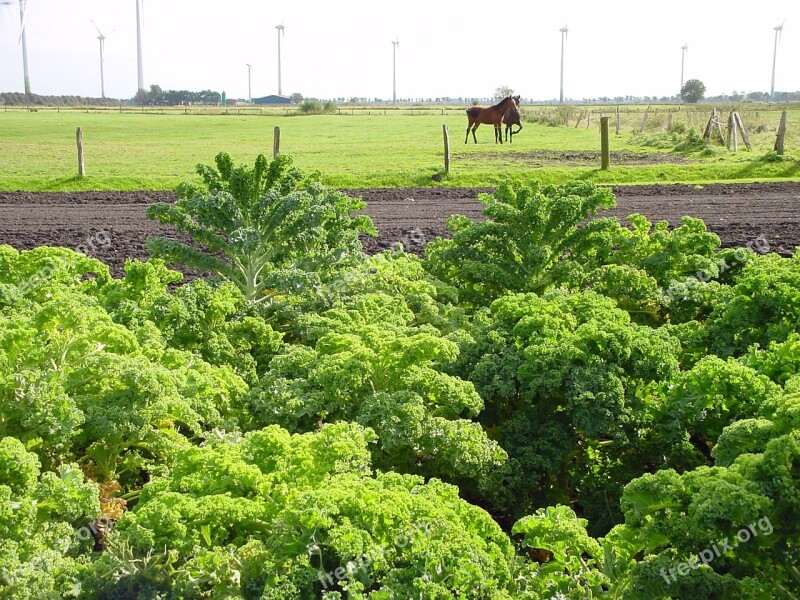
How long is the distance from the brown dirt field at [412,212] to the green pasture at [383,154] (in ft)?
10.00

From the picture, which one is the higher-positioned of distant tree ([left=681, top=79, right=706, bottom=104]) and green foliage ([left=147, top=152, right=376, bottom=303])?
distant tree ([left=681, top=79, right=706, bottom=104])

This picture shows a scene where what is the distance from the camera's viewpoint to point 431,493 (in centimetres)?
465

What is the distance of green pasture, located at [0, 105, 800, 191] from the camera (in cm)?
2815

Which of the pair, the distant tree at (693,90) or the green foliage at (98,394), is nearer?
the green foliage at (98,394)

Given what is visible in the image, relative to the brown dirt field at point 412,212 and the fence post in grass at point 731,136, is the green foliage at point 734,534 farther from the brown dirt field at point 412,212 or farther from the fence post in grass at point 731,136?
the fence post in grass at point 731,136

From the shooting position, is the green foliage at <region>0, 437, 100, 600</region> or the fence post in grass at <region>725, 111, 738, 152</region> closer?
the green foliage at <region>0, 437, 100, 600</region>

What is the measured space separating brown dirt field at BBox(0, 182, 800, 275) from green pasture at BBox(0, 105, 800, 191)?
3048mm

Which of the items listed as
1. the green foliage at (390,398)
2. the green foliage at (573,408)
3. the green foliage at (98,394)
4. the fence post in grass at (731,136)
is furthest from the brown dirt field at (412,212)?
the fence post in grass at (731,136)

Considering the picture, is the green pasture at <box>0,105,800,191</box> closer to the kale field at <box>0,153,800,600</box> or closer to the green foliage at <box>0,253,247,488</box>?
the kale field at <box>0,153,800,600</box>

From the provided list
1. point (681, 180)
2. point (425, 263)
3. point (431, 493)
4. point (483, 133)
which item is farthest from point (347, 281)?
point (483, 133)

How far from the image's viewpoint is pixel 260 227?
898 cm

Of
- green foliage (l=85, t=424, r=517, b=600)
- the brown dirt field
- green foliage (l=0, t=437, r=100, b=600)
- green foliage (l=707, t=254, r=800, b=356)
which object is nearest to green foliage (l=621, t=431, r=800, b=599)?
green foliage (l=85, t=424, r=517, b=600)

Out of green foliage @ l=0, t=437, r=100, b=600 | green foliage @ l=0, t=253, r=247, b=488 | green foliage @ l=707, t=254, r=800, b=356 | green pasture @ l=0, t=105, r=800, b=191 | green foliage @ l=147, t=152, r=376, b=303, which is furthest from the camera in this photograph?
green pasture @ l=0, t=105, r=800, b=191

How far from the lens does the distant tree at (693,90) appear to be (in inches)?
5600
